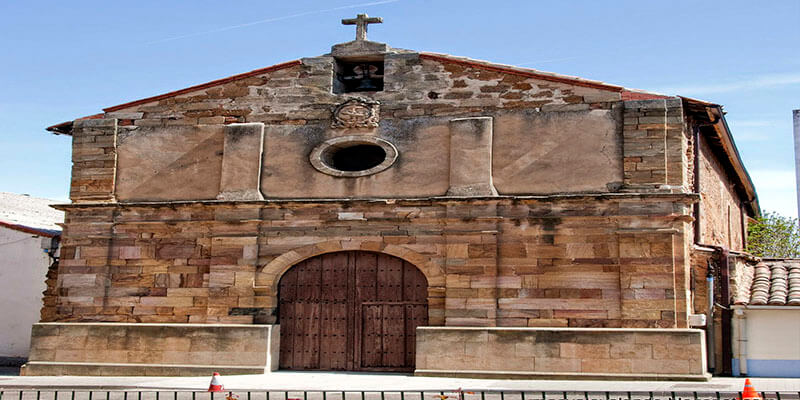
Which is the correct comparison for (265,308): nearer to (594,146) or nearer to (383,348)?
(383,348)

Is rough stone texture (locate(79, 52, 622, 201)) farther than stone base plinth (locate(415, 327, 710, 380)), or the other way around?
rough stone texture (locate(79, 52, 622, 201))

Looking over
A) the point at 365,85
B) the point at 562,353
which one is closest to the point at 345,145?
the point at 365,85

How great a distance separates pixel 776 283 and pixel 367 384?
763 cm

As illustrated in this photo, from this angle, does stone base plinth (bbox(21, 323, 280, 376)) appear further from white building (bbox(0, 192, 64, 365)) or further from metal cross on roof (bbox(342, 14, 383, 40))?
metal cross on roof (bbox(342, 14, 383, 40))

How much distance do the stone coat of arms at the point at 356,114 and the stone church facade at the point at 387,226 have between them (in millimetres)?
26

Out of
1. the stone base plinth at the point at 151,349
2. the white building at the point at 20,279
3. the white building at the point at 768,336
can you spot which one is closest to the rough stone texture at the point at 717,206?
the white building at the point at 768,336

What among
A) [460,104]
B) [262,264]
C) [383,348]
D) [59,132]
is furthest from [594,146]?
[59,132]

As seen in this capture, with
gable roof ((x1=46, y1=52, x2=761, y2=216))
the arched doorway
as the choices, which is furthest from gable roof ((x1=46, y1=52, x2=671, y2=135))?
the arched doorway

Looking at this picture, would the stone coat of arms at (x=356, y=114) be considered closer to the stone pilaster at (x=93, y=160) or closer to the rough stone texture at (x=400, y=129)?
the rough stone texture at (x=400, y=129)

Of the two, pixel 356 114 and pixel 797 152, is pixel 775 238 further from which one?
pixel 356 114

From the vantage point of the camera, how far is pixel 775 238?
32094 mm

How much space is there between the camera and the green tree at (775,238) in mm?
29578

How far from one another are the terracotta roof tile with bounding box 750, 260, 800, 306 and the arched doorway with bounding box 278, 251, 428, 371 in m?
5.79

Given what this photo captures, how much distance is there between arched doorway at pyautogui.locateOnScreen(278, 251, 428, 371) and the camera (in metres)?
15.5
